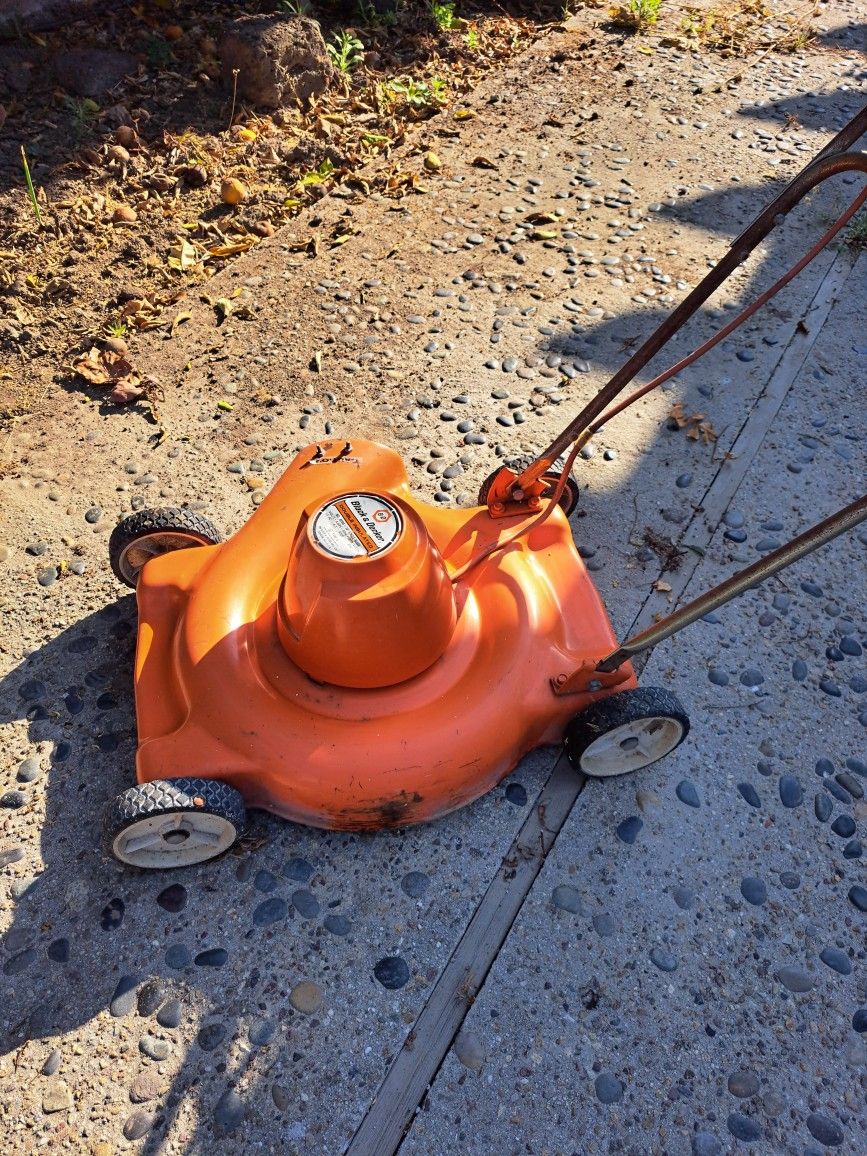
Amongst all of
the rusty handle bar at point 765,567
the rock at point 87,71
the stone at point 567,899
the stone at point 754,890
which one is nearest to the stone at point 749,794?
the stone at point 754,890

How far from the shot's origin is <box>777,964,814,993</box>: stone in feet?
5.33

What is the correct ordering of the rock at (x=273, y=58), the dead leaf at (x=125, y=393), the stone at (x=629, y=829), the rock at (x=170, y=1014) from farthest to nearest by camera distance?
the rock at (x=273, y=58) → the dead leaf at (x=125, y=393) → the stone at (x=629, y=829) → the rock at (x=170, y=1014)

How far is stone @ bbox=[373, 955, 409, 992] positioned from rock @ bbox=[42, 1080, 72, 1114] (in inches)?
20.6

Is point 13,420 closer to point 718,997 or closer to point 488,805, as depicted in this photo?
point 488,805

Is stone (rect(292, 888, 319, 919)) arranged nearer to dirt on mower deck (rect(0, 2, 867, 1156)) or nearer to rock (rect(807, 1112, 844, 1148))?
dirt on mower deck (rect(0, 2, 867, 1156))

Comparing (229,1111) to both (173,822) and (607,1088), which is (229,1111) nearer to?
(173,822)

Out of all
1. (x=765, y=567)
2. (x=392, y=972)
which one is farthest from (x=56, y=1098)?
(x=765, y=567)

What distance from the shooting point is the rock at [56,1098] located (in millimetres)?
1438

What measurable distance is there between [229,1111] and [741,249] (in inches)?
63.3

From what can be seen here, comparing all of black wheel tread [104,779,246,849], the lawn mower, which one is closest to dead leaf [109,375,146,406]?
the lawn mower

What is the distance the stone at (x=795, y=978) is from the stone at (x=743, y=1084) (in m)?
0.18

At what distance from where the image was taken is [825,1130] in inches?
58.3

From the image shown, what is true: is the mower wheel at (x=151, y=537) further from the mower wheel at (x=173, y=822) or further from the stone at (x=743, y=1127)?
the stone at (x=743, y=1127)

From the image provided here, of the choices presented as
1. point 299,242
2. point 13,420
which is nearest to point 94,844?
point 13,420
